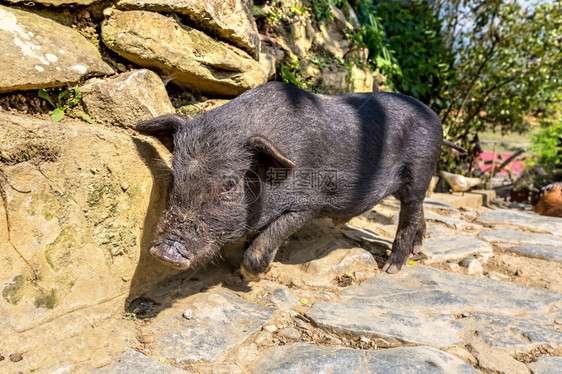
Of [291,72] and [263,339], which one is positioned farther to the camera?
[291,72]

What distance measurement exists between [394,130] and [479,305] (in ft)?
5.39

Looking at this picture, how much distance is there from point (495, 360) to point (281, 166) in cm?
183

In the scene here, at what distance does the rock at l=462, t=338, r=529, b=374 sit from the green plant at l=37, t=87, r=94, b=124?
306cm

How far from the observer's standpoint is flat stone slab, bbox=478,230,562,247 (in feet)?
17.7

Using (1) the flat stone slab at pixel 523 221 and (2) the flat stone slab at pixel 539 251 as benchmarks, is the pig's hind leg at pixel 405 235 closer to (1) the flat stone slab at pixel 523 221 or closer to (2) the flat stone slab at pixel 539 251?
(2) the flat stone slab at pixel 539 251

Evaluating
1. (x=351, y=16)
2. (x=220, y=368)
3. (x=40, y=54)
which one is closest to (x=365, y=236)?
(x=220, y=368)

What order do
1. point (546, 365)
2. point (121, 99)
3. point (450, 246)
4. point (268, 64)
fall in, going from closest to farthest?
→ point (546, 365)
point (121, 99)
point (268, 64)
point (450, 246)

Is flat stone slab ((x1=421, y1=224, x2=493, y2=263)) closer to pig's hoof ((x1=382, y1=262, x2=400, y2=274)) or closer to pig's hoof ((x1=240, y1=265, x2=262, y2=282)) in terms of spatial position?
pig's hoof ((x1=382, y1=262, x2=400, y2=274))

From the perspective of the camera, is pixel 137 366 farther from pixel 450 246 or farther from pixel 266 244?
pixel 450 246

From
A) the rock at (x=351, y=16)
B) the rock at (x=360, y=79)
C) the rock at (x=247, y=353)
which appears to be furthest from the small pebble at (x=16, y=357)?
the rock at (x=351, y=16)

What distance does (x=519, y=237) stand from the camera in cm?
558

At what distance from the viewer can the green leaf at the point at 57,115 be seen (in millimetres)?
3078

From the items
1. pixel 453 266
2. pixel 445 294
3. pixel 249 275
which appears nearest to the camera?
pixel 249 275

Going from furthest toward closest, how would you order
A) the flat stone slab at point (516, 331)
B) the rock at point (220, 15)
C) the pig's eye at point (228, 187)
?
the rock at point (220, 15), the pig's eye at point (228, 187), the flat stone slab at point (516, 331)
